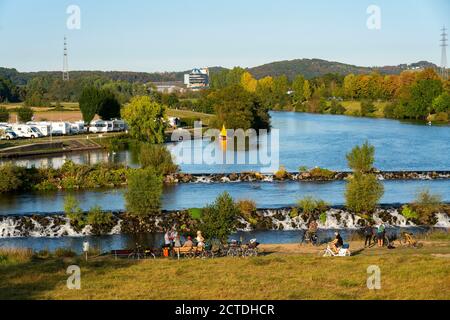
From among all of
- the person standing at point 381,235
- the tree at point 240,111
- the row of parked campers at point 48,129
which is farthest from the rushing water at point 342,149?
the person standing at point 381,235

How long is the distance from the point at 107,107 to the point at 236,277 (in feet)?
177

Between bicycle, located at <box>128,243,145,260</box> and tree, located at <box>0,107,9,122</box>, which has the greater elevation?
tree, located at <box>0,107,9,122</box>

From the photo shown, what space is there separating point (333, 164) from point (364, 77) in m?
66.3

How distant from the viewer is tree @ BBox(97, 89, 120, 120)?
63.1m

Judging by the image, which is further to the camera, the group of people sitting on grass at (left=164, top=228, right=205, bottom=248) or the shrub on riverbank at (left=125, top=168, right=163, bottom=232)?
the shrub on riverbank at (left=125, top=168, right=163, bottom=232)

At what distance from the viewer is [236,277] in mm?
11852

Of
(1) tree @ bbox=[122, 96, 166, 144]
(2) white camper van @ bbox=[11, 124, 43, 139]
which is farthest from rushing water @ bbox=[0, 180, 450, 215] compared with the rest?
(2) white camper van @ bbox=[11, 124, 43, 139]

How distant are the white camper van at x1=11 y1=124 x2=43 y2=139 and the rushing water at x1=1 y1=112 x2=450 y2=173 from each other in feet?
23.8

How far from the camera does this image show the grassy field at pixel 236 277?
10.5 meters

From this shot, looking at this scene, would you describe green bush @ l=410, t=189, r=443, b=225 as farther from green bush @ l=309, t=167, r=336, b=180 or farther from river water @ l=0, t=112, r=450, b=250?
green bush @ l=309, t=167, r=336, b=180

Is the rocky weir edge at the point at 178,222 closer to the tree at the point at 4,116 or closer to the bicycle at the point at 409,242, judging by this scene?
the bicycle at the point at 409,242

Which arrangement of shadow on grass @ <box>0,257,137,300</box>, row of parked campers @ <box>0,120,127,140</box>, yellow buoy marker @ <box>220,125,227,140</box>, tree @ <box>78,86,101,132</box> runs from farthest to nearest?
tree @ <box>78,86,101,132</box>
yellow buoy marker @ <box>220,125,227,140</box>
row of parked campers @ <box>0,120,127,140</box>
shadow on grass @ <box>0,257,137,300</box>
